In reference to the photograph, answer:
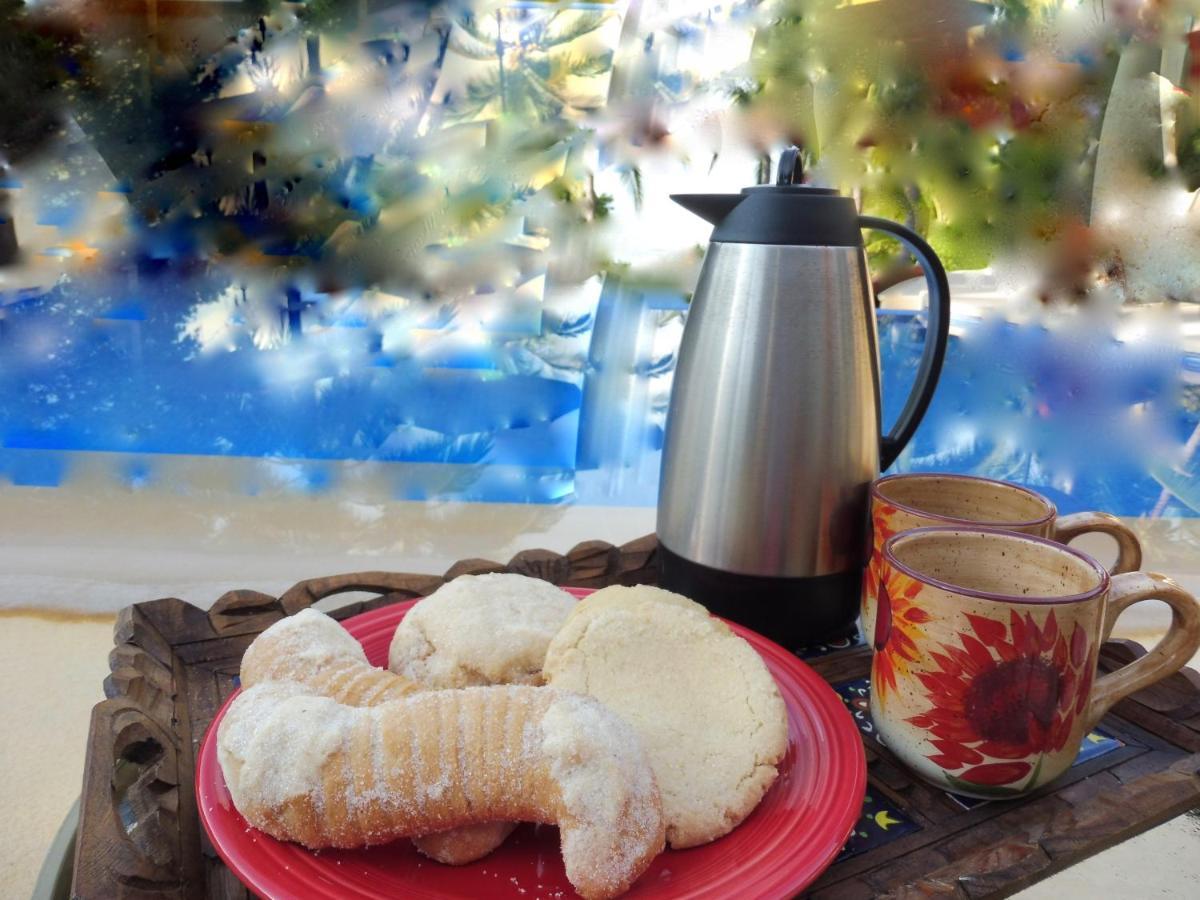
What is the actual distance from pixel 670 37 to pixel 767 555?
3.52 ft

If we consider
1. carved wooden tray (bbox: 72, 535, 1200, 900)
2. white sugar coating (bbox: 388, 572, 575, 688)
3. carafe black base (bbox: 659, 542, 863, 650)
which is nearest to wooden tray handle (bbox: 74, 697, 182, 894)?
carved wooden tray (bbox: 72, 535, 1200, 900)

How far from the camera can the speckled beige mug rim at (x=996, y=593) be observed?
47 centimetres

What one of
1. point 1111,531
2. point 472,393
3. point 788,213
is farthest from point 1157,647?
point 472,393

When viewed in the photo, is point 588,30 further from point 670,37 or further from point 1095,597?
point 1095,597

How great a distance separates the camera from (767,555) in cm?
64

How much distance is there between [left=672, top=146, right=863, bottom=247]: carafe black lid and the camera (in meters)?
0.62

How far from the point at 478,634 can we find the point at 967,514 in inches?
14.2

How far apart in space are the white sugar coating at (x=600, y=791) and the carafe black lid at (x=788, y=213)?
355 millimetres

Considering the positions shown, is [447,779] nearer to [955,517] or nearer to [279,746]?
[279,746]

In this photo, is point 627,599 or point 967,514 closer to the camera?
point 627,599

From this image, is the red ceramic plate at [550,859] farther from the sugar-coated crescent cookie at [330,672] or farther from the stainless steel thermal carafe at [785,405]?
the stainless steel thermal carafe at [785,405]

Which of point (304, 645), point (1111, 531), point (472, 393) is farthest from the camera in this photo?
point (472, 393)

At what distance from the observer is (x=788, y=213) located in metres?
0.62

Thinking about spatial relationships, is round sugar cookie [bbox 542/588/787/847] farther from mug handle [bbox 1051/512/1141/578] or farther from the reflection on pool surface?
the reflection on pool surface
